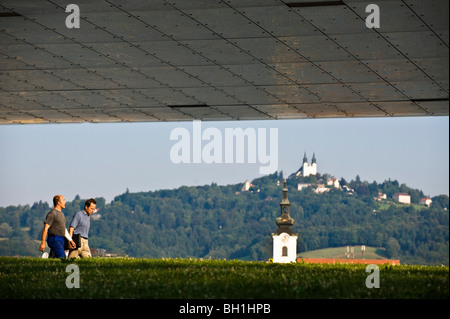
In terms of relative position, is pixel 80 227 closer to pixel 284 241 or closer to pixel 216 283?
pixel 216 283

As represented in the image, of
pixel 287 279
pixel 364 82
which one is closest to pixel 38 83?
pixel 364 82

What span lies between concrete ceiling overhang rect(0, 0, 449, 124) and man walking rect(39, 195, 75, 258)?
12.8 feet

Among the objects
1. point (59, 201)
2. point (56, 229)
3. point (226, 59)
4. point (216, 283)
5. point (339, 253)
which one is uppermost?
point (226, 59)

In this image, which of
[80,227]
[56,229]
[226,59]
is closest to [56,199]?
[56,229]

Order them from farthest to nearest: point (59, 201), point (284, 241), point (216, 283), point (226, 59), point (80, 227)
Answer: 1. point (284, 241)
2. point (226, 59)
3. point (80, 227)
4. point (59, 201)
5. point (216, 283)

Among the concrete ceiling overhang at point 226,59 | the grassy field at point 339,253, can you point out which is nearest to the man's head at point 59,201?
the concrete ceiling overhang at point 226,59

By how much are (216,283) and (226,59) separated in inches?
347

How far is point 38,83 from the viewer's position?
77.7 feet

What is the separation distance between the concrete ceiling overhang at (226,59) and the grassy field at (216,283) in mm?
5270

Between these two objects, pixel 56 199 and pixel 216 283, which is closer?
pixel 216 283

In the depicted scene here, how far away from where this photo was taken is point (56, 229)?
62.0ft

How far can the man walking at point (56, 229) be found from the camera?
738 inches

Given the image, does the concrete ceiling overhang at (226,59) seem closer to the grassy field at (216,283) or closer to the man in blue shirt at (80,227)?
the man in blue shirt at (80,227)
